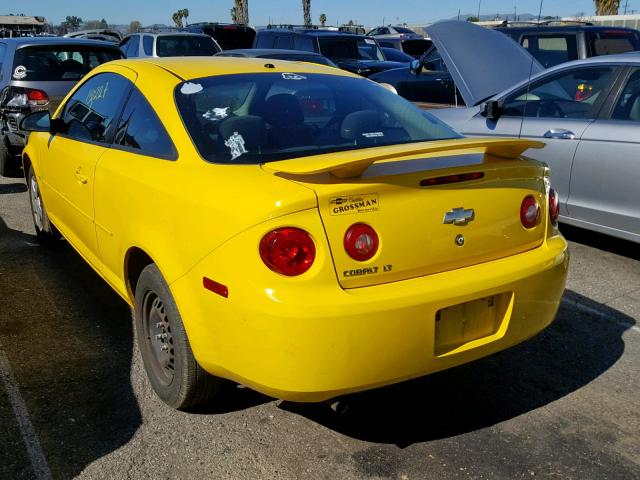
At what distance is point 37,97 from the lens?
7.99 meters

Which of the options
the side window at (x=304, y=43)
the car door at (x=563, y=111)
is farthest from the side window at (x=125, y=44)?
the car door at (x=563, y=111)

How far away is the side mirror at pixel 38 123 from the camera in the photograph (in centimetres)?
480

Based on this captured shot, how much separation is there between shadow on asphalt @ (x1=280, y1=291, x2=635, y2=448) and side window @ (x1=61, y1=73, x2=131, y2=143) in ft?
6.23

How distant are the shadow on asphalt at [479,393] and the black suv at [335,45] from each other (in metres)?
9.95

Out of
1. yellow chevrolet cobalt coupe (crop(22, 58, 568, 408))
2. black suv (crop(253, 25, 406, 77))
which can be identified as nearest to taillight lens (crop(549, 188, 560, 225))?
yellow chevrolet cobalt coupe (crop(22, 58, 568, 408))

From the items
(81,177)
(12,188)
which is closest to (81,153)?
(81,177)

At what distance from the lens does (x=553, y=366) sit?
363 centimetres

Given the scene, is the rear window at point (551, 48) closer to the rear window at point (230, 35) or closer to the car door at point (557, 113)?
the car door at point (557, 113)

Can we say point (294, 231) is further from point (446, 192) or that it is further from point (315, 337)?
point (446, 192)

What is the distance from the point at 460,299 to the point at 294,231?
710 mm

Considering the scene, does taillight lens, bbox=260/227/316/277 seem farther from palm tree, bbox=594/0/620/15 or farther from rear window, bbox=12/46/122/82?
palm tree, bbox=594/0/620/15

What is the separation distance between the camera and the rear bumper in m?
2.45

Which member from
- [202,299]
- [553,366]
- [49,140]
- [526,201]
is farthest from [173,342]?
[49,140]

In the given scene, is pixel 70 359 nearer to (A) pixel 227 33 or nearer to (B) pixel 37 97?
(B) pixel 37 97
